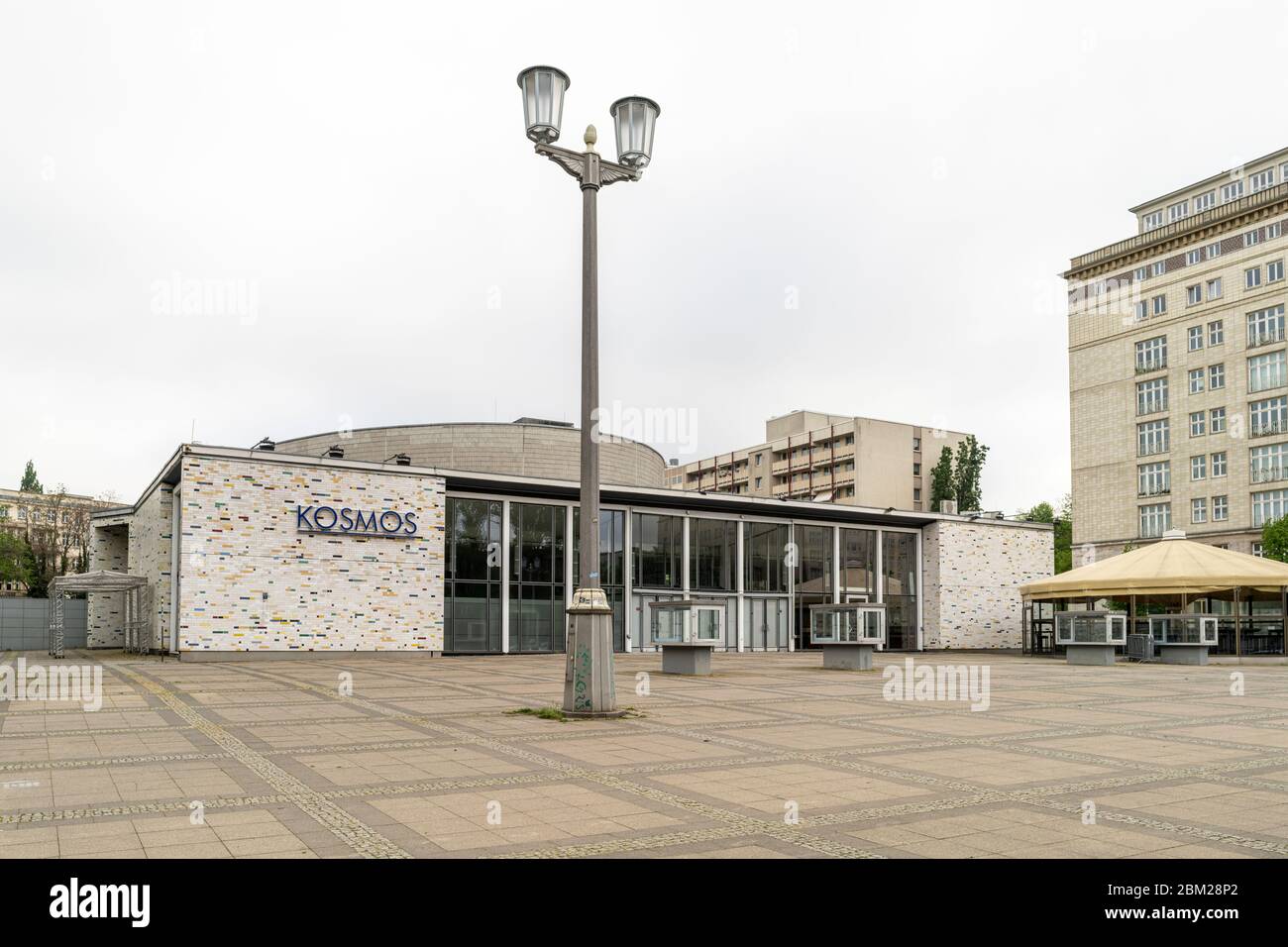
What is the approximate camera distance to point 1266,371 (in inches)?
2438

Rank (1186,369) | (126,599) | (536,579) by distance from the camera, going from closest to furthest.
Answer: (536,579), (126,599), (1186,369)

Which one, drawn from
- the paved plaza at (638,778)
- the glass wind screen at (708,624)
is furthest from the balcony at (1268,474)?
the paved plaza at (638,778)

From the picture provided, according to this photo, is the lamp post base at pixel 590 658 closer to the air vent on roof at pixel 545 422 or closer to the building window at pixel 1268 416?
the air vent on roof at pixel 545 422

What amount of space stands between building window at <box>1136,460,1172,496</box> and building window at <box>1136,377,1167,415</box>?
143 inches

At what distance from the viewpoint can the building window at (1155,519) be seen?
67688 mm

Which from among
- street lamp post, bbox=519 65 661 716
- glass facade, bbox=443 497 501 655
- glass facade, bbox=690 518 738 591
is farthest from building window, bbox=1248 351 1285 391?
street lamp post, bbox=519 65 661 716

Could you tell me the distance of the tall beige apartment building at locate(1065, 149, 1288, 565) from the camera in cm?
6178

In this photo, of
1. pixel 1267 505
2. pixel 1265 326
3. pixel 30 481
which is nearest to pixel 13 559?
pixel 30 481

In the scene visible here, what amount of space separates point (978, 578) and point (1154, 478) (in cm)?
2928

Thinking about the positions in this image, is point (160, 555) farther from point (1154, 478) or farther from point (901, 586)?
point (1154, 478)

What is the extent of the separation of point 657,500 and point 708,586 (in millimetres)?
4190

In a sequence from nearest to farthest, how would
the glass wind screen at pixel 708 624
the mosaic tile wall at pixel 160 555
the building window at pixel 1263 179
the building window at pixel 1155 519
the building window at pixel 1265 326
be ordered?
1. the glass wind screen at pixel 708 624
2. the mosaic tile wall at pixel 160 555
3. the building window at pixel 1265 326
4. the building window at pixel 1263 179
5. the building window at pixel 1155 519

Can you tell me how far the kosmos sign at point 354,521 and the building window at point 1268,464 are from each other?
5261 centimetres

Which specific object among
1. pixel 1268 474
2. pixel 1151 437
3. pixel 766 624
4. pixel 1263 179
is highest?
pixel 1263 179
